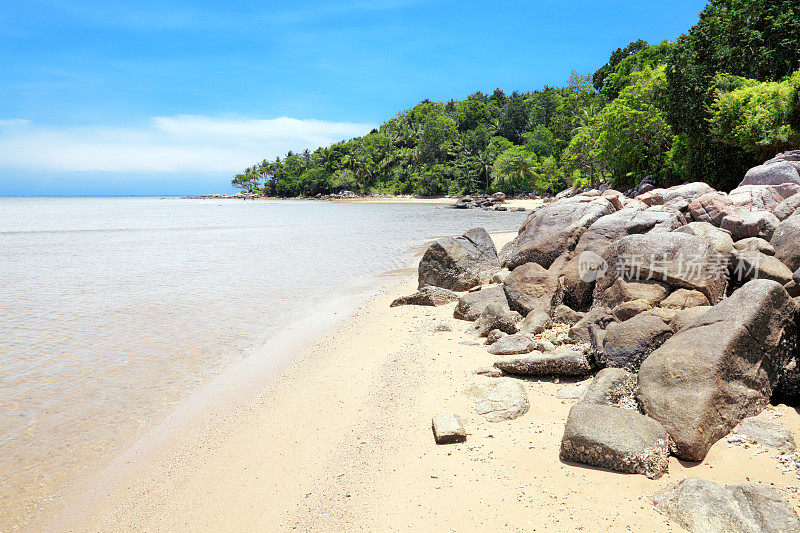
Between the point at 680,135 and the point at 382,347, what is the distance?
29472 millimetres

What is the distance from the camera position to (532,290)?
361 inches

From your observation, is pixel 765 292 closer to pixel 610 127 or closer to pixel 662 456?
pixel 662 456

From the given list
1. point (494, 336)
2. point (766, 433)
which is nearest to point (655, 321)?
point (766, 433)

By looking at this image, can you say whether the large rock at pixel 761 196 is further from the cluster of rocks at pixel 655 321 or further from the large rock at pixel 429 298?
the large rock at pixel 429 298

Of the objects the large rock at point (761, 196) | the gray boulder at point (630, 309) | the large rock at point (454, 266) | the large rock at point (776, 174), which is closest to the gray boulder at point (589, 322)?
the gray boulder at point (630, 309)

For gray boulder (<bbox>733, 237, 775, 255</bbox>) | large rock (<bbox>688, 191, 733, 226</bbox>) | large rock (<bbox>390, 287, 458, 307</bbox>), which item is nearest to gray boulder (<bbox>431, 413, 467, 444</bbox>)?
gray boulder (<bbox>733, 237, 775, 255</bbox>)

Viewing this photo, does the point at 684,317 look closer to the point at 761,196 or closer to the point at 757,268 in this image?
the point at 757,268

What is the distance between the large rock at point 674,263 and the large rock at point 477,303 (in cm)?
247

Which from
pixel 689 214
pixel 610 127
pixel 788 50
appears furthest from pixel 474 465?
pixel 610 127

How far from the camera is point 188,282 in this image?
15.6m

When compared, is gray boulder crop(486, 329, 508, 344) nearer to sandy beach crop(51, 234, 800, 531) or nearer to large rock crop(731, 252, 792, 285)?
sandy beach crop(51, 234, 800, 531)

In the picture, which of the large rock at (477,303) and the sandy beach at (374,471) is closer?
the sandy beach at (374,471)

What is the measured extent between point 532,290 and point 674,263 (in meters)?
2.64

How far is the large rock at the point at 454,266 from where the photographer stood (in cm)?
A: 1240
